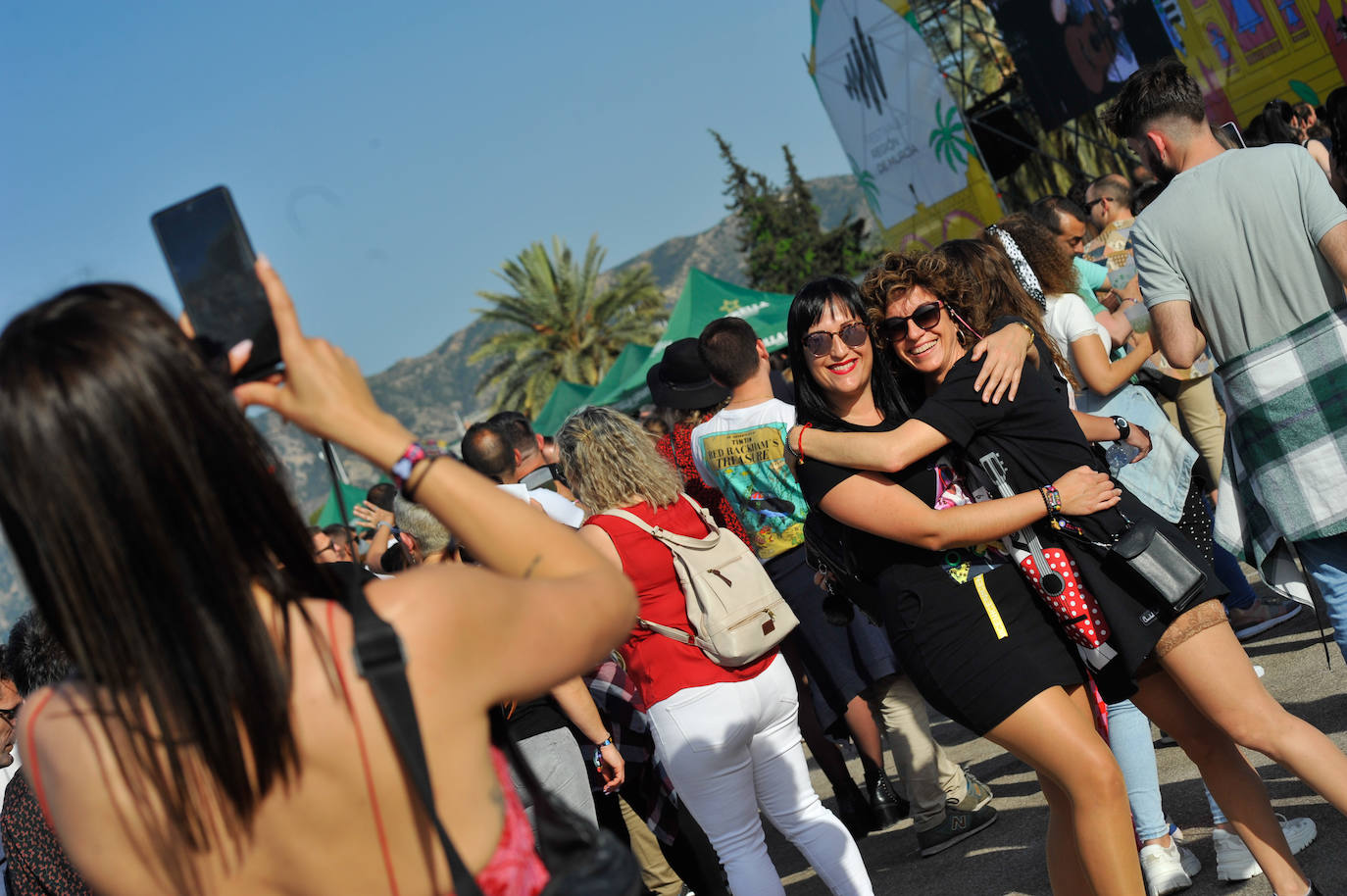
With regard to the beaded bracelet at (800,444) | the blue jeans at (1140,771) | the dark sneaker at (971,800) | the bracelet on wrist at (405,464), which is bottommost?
the dark sneaker at (971,800)

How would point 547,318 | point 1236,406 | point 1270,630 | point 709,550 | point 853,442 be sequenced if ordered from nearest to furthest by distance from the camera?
point 853,442 < point 1236,406 < point 709,550 < point 1270,630 < point 547,318

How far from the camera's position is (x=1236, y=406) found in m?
3.47

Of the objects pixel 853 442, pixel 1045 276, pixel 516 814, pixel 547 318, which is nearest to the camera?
pixel 516 814

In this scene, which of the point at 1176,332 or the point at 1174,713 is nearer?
the point at 1174,713

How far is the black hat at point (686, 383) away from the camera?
5633 millimetres

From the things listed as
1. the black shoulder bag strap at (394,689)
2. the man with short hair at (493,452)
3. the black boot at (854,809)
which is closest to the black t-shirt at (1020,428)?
the black shoulder bag strap at (394,689)

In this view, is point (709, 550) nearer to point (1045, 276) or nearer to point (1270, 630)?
point (1045, 276)

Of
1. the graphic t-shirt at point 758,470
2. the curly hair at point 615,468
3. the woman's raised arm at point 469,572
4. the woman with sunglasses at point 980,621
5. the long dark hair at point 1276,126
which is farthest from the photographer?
the long dark hair at point 1276,126

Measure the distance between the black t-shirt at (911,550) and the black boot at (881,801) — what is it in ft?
8.89

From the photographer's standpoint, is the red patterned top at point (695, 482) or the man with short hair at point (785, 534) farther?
the red patterned top at point (695, 482)

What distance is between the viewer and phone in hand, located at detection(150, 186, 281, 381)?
1.48 m

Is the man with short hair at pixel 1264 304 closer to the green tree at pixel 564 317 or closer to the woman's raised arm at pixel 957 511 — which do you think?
the woman's raised arm at pixel 957 511

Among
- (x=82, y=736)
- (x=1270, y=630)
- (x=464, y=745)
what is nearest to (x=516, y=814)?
(x=464, y=745)

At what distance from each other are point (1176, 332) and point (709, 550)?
172 centimetres
